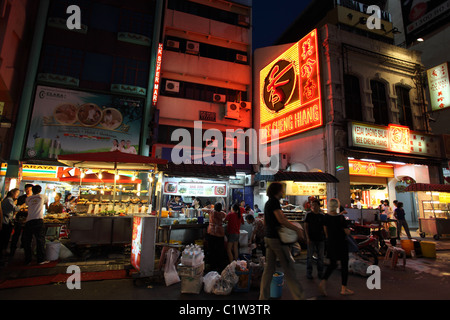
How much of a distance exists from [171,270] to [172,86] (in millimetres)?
16399

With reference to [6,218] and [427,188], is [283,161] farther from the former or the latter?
[6,218]

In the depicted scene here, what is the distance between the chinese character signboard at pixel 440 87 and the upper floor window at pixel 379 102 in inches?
117

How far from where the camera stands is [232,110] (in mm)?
20234

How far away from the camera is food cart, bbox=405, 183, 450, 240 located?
46.3ft

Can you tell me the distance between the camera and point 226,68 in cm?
2128

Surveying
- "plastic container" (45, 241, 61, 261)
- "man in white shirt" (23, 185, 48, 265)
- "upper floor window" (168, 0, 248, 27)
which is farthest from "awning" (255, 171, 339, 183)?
"upper floor window" (168, 0, 248, 27)

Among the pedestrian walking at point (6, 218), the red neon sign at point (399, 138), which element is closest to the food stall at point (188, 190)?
the pedestrian walking at point (6, 218)

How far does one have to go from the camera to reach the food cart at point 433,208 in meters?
14.1

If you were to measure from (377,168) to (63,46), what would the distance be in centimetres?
2300

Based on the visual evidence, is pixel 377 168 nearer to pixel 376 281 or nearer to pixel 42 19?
pixel 376 281

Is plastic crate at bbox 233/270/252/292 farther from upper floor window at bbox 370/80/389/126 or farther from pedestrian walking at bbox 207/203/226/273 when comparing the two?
upper floor window at bbox 370/80/389/126

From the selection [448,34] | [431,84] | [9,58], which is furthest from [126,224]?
[448,34]

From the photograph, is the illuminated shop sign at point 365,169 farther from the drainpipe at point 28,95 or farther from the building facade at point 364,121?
the drainpipe at point 28,95

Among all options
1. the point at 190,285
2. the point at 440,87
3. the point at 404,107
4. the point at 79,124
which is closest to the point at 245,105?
the point at 404,107
